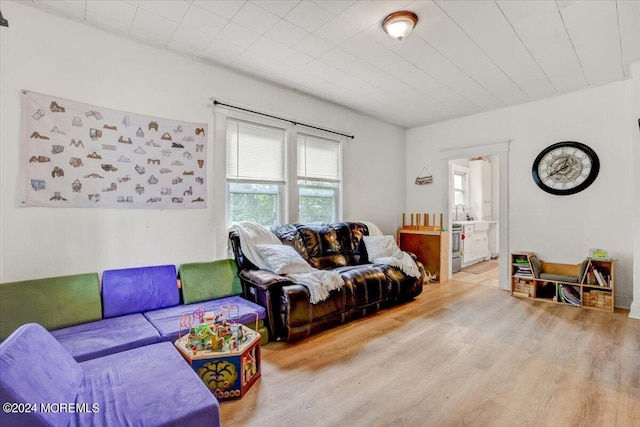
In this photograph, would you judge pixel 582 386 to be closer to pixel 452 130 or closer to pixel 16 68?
pixel 452 130

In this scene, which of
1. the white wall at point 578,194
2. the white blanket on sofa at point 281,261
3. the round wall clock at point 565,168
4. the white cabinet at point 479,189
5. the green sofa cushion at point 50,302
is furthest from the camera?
the white cabinet at point 479,189

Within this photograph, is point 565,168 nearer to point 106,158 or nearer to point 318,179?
point 318,179

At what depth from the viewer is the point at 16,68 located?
2365 mm

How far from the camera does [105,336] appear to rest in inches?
82.0

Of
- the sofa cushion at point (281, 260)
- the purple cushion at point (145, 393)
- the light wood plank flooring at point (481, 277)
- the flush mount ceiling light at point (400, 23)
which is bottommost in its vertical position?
the light wood plank flooring at point (481, 277)

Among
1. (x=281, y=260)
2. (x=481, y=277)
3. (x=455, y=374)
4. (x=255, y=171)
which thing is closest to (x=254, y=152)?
(x=255, y=171)

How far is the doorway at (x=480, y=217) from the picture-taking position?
15.4 feet

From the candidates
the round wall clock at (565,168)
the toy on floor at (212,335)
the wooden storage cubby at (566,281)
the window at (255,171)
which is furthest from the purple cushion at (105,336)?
the round wall clock at (565,168)

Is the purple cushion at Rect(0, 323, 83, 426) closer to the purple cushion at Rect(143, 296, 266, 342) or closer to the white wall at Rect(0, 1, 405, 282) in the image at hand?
the purple cushion at Rect(143, 296, 266, 342)

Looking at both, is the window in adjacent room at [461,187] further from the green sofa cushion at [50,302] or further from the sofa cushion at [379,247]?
the green sofa cushion at [50,302]

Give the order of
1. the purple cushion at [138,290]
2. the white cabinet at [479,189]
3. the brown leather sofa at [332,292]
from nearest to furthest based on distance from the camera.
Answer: the purple cushion at [138,290]
the brown leather sofa at [332,292]
the white cabinet at [479,189]

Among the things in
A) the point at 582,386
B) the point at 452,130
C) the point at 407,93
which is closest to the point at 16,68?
the point at 407,93

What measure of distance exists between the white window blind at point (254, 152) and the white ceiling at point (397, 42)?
65cm

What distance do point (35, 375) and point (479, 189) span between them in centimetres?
782
